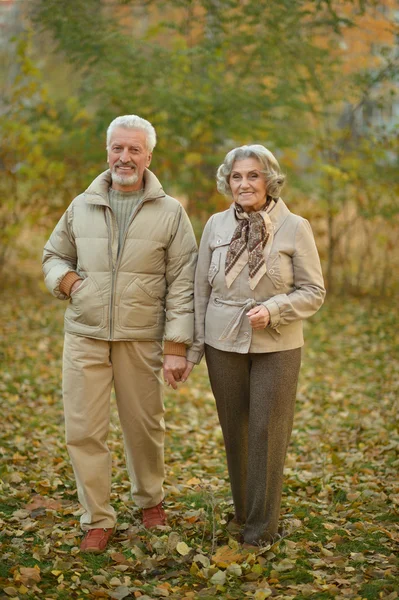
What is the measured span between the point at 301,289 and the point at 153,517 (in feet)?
5.24

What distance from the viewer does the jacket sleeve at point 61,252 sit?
12.9 ft

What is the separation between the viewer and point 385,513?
437 centimetres

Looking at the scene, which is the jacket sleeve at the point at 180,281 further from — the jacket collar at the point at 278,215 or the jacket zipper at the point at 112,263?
the jacket collar at the point at 278,215

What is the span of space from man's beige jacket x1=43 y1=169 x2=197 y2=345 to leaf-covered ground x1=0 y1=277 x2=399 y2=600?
40.4 inches

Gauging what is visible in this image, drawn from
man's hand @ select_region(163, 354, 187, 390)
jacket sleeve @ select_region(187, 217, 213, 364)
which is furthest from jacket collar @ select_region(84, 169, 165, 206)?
man's hand @ select_region(163, 354, 187, 390)

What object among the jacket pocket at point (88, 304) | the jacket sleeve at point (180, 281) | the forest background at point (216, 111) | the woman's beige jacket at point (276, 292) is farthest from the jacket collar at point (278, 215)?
the forest background at point (216, 111)

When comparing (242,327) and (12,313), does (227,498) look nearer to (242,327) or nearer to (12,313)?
(242,327)

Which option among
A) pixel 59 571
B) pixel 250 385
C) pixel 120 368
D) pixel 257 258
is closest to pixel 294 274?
pixel 257 258

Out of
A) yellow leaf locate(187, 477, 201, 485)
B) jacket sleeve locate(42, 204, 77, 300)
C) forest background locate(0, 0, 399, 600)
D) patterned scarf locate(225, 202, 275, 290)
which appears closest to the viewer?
patterned scarf locate(225, 202, 275, 290)

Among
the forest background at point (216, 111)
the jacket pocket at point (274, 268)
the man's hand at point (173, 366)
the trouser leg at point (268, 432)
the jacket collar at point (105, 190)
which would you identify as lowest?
the trouser leg at point (268, 432)

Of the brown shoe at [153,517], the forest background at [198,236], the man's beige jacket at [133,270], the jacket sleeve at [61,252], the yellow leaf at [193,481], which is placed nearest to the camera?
the forest background at [198,236]

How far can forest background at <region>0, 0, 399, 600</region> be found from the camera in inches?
146

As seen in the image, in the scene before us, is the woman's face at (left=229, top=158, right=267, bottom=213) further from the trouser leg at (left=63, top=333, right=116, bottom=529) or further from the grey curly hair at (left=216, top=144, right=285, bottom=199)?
the trouser leg at (left=63, top=333, right=116, bottom=529)

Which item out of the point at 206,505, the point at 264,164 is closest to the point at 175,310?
the point at 264,164
